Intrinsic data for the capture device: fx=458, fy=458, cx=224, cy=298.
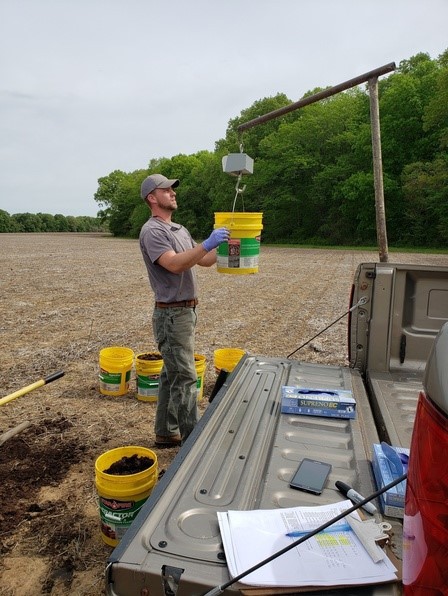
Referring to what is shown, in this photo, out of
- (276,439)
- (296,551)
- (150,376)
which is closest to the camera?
(296,551)

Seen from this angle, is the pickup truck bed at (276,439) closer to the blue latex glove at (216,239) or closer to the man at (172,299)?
the man at (172,299)

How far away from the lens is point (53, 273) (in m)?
17.7

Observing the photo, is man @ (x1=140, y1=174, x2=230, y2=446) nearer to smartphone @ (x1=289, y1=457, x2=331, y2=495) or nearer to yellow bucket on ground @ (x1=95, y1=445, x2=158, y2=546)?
yellow bucket on ground @ (x1=95, y1=445, x2=158, y2=546)

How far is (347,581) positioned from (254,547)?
0.32 meters

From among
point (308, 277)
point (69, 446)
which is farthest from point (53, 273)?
point (69, 446)

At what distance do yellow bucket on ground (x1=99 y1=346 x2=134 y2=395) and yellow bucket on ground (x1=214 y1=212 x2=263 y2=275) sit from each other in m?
1.97

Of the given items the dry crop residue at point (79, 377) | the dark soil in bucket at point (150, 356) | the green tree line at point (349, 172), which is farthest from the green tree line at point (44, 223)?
the dark soil in bucket at point (150, 356)

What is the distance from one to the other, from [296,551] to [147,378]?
11.5ft

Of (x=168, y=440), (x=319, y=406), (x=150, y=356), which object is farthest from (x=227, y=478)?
(x=150, y=356)

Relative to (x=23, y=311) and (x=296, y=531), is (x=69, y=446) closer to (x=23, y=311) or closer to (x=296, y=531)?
(x=296, y=531)

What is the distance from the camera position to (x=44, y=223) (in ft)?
433

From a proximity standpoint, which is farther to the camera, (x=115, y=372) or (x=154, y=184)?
(x=115, y=372)

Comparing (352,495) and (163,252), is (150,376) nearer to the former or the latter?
(163,252)

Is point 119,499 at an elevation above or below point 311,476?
below
